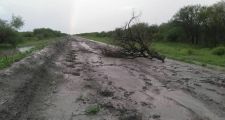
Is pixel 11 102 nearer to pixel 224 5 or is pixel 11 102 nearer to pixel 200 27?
pixel 224 5

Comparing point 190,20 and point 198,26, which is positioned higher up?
point 190,20

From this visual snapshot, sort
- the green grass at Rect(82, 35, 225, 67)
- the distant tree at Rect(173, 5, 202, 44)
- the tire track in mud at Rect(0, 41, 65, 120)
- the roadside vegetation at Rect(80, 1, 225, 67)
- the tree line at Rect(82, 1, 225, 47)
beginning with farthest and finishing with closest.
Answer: the distant tree at Rect(173, 5, 202, 44) → the tree line at Rect(82, 1, 225, 47) → the roadside vegetation at Rect(80, 1, 225, 67) → the green grass at Rect(82, 35, 225, 67) → the tire track in mud at Rect(0, 41, 65, 120)

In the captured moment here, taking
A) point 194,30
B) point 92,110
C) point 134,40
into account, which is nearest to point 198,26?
point 194,30

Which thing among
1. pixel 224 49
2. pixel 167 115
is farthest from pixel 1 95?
pixel 224 49

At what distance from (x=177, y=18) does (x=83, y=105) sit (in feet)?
228

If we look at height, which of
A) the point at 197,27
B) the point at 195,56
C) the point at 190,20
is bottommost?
Answer: the point at 195,56

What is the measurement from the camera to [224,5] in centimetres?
5784

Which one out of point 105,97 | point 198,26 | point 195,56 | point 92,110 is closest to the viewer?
point 92,110

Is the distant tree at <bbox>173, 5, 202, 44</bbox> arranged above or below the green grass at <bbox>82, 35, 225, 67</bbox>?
above

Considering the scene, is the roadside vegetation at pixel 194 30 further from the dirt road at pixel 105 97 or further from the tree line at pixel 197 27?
the dirt road at pixel 105 97

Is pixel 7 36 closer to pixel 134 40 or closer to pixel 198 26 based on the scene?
pixel 198 26

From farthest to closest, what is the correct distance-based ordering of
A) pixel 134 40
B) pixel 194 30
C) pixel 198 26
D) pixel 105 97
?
pixel 194 30
pixel 198 26
pixel 134 40
pixel 105 97

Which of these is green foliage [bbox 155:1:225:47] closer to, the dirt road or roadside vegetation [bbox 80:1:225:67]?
roadside vegetation [bbox 80:1:225:67]

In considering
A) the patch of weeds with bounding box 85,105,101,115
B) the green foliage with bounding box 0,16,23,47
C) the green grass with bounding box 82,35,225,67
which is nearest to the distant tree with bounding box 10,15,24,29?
the green foliage with bounding box 0,16,23,47
